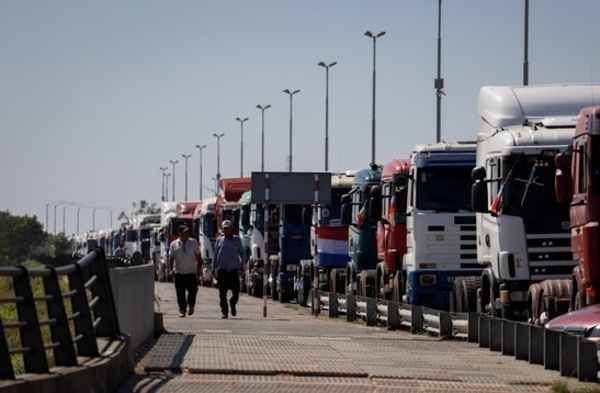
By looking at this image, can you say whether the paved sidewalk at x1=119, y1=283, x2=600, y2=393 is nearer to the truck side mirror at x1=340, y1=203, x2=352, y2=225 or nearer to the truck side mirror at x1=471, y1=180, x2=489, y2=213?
the truck side mirror at x1=471, y1=180, x2=489, y2=213

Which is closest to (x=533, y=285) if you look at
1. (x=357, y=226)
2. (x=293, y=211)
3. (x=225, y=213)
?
(x=357, y=226)

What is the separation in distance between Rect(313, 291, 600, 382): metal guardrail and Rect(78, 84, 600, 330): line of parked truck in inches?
30.7

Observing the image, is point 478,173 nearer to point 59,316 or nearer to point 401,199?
point 401,199

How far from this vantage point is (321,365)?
1617cm

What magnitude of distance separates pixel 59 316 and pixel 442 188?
16.7m

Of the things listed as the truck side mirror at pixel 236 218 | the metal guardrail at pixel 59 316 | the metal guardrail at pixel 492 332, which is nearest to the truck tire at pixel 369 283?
the metal guardrail at pixel 492 332

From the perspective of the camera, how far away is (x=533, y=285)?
862 inches

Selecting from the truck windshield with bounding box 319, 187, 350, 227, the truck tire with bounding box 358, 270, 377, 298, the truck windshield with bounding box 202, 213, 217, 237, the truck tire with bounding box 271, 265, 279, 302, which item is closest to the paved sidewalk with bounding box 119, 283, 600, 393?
the truck tire with bounding box 358, 270, 377, 298

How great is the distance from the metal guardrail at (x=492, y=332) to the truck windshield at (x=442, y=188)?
201 centimetres

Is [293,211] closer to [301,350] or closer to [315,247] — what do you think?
[315,247]

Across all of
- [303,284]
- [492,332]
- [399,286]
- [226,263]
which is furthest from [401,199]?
[303,284]

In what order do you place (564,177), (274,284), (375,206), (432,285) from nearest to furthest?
(564,177), (432,285), (375,206), (274,284)

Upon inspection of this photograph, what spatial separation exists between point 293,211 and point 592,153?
81.6ft

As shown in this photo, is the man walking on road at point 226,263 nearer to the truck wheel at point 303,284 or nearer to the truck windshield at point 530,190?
the truck windshield at point 530,190
